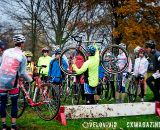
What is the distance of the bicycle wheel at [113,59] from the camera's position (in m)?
13.2

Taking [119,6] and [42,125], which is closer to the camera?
[42,125]

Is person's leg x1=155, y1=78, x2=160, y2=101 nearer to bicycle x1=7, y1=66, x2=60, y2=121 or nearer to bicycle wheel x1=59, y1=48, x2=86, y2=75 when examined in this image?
bicycle wheel x1=59, y1=48, x2=86, y2=75

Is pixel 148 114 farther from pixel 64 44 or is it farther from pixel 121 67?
pixel 64 44

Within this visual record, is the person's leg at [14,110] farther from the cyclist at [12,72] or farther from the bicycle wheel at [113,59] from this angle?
the bicycle wheel at [113,59]

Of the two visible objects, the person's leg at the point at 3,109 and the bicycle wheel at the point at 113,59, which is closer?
the person's leg at the point at 3,109

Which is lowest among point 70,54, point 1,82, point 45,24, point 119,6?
point 1,82

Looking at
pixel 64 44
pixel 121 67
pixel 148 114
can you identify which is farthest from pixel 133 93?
pixel 64 44

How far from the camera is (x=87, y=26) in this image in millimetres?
33438

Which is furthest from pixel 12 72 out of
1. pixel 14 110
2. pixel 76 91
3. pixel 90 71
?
pixel 76 91

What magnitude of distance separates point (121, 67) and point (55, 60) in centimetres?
220

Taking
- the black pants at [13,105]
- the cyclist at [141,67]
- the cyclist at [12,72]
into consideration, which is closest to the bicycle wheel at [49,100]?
the cyclist at [12,72]

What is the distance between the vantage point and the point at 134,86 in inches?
573

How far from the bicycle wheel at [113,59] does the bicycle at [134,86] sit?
129cm

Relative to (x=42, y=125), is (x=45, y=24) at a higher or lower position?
higher
